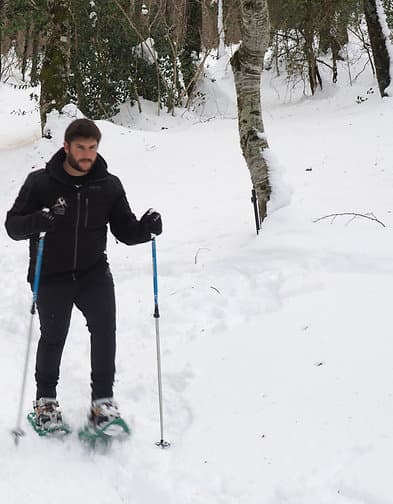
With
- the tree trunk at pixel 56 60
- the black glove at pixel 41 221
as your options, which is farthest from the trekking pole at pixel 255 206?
the tree trunk at pixel 56 60

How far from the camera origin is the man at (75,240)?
3.40 m

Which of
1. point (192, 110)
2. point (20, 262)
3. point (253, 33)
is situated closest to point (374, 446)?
point (253, 33)

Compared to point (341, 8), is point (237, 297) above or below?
below

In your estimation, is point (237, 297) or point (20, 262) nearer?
point (237, 297)

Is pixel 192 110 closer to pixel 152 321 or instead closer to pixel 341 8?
pixel 341 8

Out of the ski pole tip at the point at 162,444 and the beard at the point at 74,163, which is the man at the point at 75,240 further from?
the ski pole tip at the point at 162,444

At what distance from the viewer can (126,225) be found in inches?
149

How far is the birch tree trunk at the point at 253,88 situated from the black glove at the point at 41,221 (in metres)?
3.63

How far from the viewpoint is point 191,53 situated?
17.5 meters

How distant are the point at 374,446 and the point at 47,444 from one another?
1984 millimetres

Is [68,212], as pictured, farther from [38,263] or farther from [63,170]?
[38,263]

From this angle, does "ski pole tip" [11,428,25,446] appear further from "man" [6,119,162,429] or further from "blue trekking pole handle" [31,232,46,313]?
"blue trekking pole handle" [31,232,46,313]

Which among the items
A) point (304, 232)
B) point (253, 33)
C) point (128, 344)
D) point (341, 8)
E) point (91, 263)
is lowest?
point (128, 344)

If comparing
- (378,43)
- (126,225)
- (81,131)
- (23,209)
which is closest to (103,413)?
(126,225)
